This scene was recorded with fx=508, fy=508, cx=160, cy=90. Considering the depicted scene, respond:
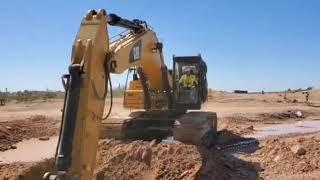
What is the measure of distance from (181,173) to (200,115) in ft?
14.0

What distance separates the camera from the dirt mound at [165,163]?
10703 millimetres

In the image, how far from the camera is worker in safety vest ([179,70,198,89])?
1597 centimetres

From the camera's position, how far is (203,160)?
1123cm

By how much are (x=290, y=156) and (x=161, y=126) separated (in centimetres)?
417

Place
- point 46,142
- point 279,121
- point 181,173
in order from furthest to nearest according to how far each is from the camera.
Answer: point 279,121 → point 46,142 → point 181,173

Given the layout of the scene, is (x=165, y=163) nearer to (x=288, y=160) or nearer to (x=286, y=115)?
(x=288, y=160)

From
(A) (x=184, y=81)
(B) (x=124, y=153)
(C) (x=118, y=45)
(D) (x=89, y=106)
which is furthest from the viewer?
(A) (x=184, y=81)

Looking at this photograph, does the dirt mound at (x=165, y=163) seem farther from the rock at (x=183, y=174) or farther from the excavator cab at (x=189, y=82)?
the excavator cab at (x=189, y=82)

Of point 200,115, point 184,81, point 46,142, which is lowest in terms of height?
point 46,142

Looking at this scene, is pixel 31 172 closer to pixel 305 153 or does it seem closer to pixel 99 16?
pixel 99 16

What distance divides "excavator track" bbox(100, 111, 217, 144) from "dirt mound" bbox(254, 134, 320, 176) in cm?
178

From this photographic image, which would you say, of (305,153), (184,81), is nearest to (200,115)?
(184,81)

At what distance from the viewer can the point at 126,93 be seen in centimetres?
1553

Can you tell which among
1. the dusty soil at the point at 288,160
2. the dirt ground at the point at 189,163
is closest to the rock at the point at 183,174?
the dirt ground at the point at 189,163
